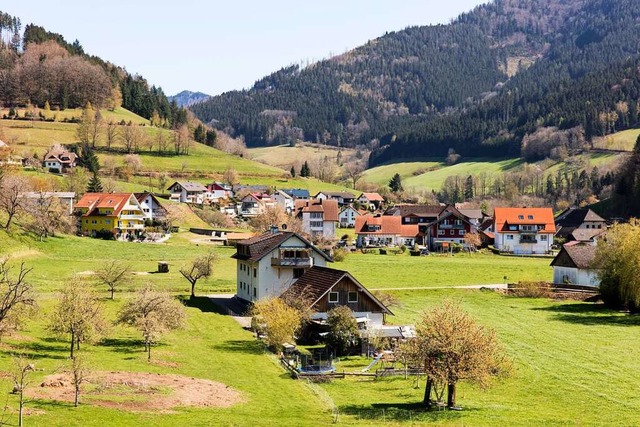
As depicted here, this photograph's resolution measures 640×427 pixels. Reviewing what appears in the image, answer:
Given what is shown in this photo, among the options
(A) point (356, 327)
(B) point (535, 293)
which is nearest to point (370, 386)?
(A) point (356, 327)

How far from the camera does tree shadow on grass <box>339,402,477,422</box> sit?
102 feet

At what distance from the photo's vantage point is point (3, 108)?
633 feet

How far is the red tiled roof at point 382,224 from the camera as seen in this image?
126125 millimetres

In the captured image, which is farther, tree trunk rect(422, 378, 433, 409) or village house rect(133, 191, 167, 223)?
village house rect(133, 191, 167, 223)

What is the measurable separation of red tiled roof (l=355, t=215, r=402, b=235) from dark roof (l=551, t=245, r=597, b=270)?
47.2m

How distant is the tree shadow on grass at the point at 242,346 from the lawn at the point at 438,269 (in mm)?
26688

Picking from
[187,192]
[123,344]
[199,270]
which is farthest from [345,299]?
[187,192]

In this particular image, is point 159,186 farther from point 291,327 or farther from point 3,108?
point 291,327

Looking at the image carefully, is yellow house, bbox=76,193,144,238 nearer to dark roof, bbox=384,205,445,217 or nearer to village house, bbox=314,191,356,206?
dark roof, bbox=384,205,445,217

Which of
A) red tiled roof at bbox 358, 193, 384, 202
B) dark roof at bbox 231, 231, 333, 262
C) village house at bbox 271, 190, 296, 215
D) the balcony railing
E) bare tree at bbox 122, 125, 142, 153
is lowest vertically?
the balcony railing

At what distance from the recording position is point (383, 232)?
126 metres

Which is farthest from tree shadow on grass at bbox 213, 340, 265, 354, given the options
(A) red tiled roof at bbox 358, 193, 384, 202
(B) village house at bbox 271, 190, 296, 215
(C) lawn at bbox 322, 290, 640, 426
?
(A) red tiled roof at bbox 358, 193, 384, 202

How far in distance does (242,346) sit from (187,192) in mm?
109094

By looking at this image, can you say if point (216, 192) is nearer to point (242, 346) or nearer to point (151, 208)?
point (151, 208)
